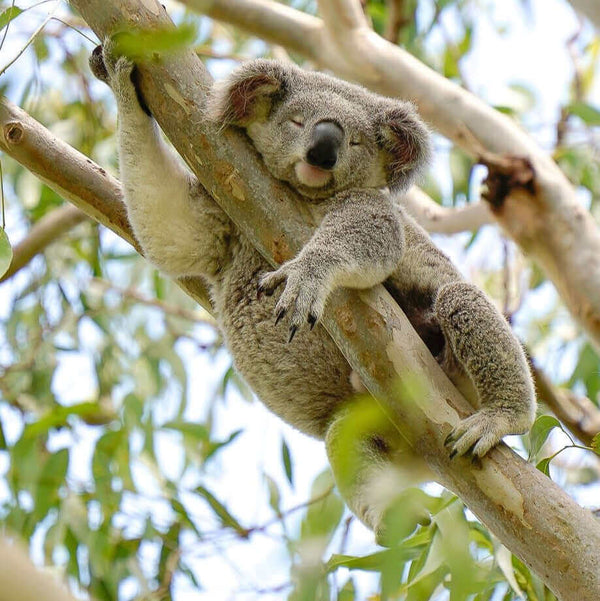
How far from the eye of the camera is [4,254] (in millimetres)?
1949

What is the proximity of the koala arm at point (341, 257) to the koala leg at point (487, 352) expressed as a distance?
0.20 m

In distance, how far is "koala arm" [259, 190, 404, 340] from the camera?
1.91m

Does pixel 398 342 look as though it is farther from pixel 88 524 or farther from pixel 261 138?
pixel 88 524

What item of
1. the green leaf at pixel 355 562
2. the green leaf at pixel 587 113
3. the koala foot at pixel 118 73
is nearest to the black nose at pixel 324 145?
the koala foot at pixel 118 73

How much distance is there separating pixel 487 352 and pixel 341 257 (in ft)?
1.56

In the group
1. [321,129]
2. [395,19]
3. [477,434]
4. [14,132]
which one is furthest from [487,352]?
[395,19]

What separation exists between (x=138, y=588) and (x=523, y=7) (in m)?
2.97

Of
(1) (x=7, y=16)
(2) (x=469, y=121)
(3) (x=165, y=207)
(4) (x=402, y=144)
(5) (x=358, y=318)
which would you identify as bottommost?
(5) (x=358, y=318)

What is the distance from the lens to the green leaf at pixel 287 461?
299 cm

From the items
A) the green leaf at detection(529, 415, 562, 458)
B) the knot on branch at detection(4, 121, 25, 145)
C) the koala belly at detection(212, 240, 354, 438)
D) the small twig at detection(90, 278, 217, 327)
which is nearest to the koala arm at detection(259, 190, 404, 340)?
the koala belly at detection(212, 240, 354, 438)

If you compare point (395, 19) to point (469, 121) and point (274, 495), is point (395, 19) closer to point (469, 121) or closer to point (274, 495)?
point (469, 121)

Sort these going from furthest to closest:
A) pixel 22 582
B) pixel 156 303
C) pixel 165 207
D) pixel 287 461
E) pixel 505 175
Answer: pixel 156 303, pixel 505 175, pixel 287 461, pixel 165 207, pixel 22 582

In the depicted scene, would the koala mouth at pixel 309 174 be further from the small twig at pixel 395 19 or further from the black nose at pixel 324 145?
the small twig at pixel 395 19

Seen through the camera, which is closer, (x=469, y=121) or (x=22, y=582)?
(x=22, y=582)
